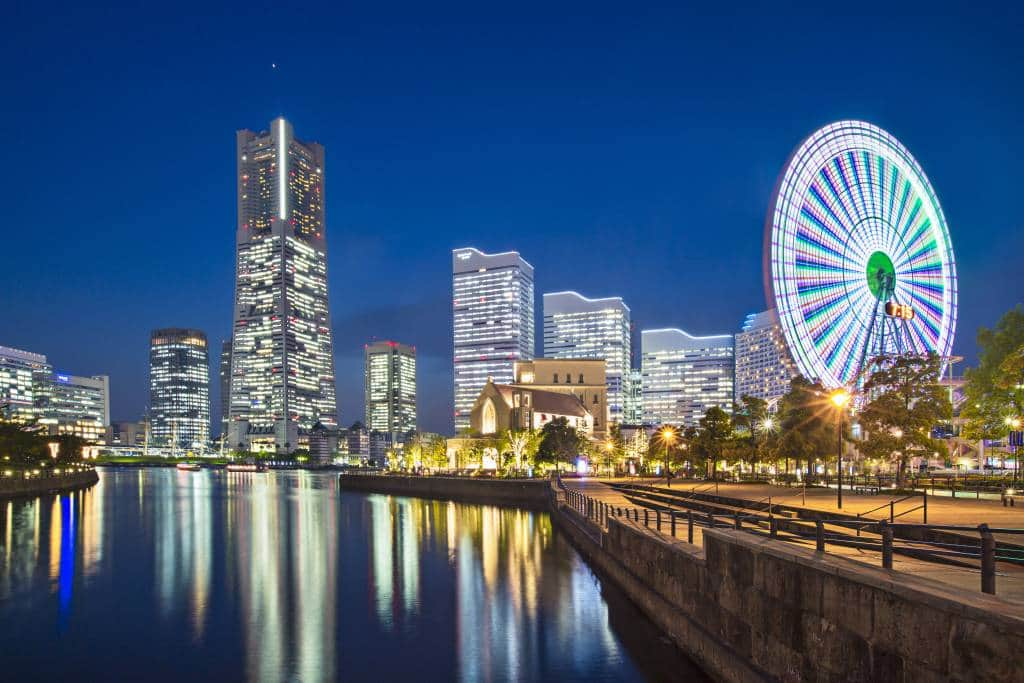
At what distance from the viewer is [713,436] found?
285 feet

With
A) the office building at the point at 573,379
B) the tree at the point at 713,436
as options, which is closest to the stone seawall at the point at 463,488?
the tree at the point at 713,436

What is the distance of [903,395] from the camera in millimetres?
56750

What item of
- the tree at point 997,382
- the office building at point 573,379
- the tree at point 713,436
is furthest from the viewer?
the office building at point 573,379

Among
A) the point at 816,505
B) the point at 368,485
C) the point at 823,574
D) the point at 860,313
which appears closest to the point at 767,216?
the point at 860,313

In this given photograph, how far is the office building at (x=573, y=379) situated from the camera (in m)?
183

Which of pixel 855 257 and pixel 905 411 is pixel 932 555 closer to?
pixel 905 411

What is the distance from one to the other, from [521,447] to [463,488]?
52.0 feet

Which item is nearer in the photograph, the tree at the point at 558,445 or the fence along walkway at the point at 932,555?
the fence along walkway at the point at 932,555

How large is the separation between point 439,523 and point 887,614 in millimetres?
60620

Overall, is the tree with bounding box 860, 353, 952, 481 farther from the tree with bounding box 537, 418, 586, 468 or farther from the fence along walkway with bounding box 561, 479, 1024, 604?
the tree with bounding box 537, 418, 586, 468

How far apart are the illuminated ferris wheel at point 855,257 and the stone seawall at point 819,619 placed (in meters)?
47.3

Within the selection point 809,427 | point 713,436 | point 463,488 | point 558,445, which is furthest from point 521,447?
point 809,427

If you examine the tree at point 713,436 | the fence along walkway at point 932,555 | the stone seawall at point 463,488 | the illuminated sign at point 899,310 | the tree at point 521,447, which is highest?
the illuminated sign at point 899,310

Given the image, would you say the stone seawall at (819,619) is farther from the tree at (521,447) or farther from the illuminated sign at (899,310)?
the tree at (521,447)
